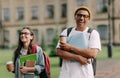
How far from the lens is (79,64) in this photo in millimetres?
4227

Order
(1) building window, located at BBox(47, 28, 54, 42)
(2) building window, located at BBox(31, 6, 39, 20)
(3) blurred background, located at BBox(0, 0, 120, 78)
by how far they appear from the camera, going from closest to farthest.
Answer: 1. (3) blurred background, located at BBox(0, 0, 120, 78)
2. (1) building window, located at BBox(47, 28, 54, 42)
3. (2) building window, located at BBox(31, 6, 39, 20)

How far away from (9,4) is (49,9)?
5.60m

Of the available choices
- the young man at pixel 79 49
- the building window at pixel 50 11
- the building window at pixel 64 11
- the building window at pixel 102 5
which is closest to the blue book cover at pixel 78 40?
the young man at pixel 79 49

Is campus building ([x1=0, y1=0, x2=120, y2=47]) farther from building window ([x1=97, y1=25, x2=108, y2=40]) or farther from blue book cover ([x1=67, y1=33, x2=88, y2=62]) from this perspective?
blue book cover ([x1=67, y1=33, x2=88, y2=62])

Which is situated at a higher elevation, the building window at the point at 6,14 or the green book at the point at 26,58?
the building window at the point at 6,14

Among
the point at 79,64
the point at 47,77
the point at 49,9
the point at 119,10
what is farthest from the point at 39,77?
the point at 49,9

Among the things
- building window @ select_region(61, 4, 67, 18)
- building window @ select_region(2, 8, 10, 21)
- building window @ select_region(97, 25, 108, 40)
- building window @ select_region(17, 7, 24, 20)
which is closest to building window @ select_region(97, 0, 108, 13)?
building window @ select_region(97, 25, 108, 40)

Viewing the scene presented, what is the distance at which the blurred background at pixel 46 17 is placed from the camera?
4253cm

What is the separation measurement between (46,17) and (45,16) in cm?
22

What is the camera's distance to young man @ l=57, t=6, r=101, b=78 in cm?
420

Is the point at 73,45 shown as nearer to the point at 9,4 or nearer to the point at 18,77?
the point at 18,77

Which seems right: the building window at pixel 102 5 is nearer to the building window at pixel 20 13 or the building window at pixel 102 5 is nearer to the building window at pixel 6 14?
the building window at pixel 20 13

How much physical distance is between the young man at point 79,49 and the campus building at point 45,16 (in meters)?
38.0

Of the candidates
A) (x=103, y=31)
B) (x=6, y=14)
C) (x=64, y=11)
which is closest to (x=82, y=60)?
(x=103, y=31)
